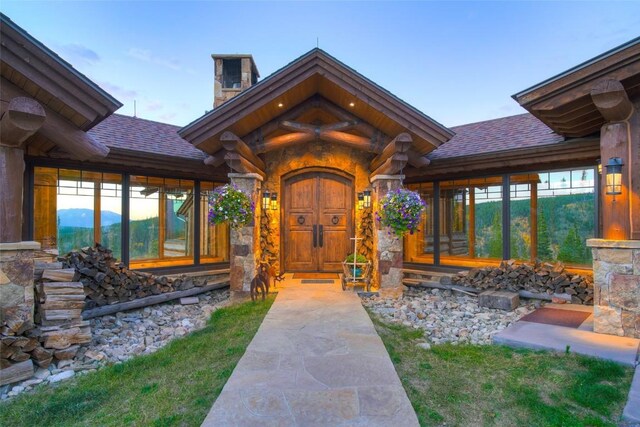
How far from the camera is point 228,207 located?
5.64 metres

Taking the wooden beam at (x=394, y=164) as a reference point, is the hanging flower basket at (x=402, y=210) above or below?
below

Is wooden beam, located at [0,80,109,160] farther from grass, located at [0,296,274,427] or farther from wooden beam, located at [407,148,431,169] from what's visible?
wooden beam, located at [407,148,431,169]

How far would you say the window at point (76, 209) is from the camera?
6.06 metres

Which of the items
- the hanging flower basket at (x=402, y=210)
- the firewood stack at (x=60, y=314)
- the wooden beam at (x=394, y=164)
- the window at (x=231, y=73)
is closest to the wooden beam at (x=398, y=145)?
the wooden beam at (x=394, y=164)

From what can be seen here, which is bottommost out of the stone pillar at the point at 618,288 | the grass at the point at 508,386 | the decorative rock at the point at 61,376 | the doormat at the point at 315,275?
the decorative rock at the point at 61,376

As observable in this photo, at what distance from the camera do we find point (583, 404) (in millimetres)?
2709

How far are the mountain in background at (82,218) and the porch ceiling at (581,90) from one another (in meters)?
7.40

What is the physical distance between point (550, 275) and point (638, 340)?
216cm

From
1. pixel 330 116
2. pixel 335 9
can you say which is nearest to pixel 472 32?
pixel 335 9

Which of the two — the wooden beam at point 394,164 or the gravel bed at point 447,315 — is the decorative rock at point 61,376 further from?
the wooden beam at point 394,164

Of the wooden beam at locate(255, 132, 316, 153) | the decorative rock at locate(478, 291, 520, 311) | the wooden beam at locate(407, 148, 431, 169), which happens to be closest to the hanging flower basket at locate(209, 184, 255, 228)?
the wooden beam at locate(255, 132, 316, 153)

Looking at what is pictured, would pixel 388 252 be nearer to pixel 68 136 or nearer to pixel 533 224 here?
pixel 533 224

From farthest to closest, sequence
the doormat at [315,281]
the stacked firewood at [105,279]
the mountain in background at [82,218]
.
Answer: the doormat at [315,281] → the mountain in background at [82,218] → the stacked firewood at [105,279]

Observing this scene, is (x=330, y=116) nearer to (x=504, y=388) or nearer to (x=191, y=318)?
(x=191, y=318)
